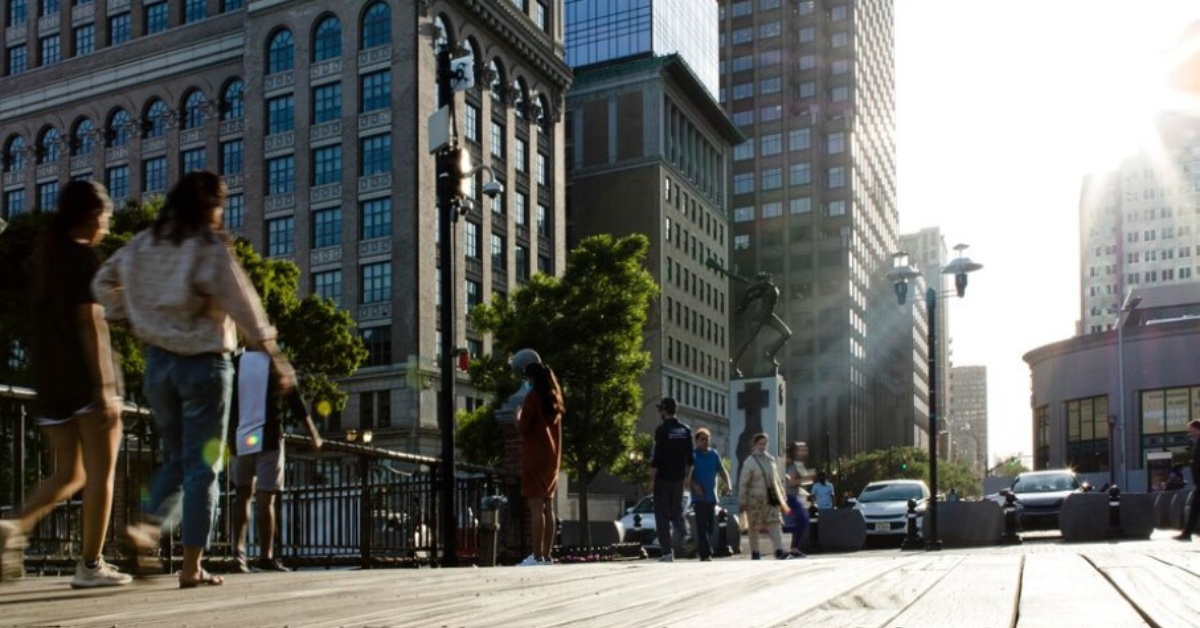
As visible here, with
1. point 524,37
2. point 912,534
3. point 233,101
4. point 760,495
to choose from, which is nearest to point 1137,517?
point 912,534

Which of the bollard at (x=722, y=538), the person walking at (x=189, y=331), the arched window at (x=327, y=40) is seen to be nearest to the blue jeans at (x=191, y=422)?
the person walking at (x=189, y=331)

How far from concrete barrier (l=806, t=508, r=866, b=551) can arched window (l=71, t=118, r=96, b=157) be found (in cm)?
5135

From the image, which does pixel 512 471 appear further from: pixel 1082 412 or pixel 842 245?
pixel 842 245

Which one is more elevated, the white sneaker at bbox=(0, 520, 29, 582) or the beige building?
the beige building

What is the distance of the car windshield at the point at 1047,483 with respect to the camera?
29078mm

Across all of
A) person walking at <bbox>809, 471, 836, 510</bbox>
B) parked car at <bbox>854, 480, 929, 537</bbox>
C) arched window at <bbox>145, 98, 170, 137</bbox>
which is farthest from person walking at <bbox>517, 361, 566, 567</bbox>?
arched window at <bbox>145, 98, 170, 137</bbox>

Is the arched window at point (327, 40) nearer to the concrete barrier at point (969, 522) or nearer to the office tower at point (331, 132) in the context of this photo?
the office tower at point (331, 132)

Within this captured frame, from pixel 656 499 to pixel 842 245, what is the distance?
108 metres

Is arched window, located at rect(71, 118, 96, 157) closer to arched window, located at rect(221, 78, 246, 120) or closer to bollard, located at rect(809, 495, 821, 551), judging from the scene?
arched window, located at rect(221, 78, 246, 120)

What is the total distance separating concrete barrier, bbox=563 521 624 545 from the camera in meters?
26.6

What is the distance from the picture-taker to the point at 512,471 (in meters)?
15.4

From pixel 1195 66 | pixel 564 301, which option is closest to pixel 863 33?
pixel 1195 66

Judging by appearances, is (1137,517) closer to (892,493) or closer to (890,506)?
(890,506)

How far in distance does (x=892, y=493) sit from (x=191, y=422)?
78.8 feet
